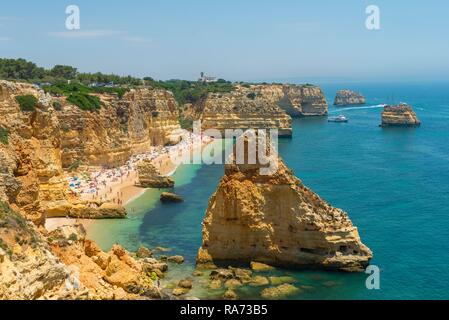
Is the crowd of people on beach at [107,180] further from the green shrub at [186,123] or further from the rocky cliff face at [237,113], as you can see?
the rocky cliff face at [237,113]

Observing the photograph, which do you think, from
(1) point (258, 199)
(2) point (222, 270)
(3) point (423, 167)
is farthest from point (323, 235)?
(3) point (423, 167)

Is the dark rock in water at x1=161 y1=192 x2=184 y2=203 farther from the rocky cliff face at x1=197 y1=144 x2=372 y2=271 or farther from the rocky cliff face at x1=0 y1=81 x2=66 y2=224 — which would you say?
the rocky cliff face at x1=197 y1=144 x2=372 y2=271

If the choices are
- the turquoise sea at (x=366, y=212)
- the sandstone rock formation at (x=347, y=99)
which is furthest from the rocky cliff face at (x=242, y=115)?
the sandstone rock formation at (x=347, y=99)

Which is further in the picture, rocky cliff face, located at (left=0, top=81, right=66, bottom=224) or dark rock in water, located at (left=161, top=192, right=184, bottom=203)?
dark rock in water, located at (left=161, top=192, right=184, bottom=203)

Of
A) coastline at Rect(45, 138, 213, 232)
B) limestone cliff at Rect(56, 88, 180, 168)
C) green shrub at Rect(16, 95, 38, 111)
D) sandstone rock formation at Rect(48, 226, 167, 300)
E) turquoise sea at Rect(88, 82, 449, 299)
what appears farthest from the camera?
limestone cliff at Rect(56, 88, 180, 168)

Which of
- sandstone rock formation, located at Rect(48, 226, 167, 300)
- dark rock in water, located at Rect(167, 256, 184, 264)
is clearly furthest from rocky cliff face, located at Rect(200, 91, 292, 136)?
sandstone rock formation, located at Rect(48, 226, 167, 300)
